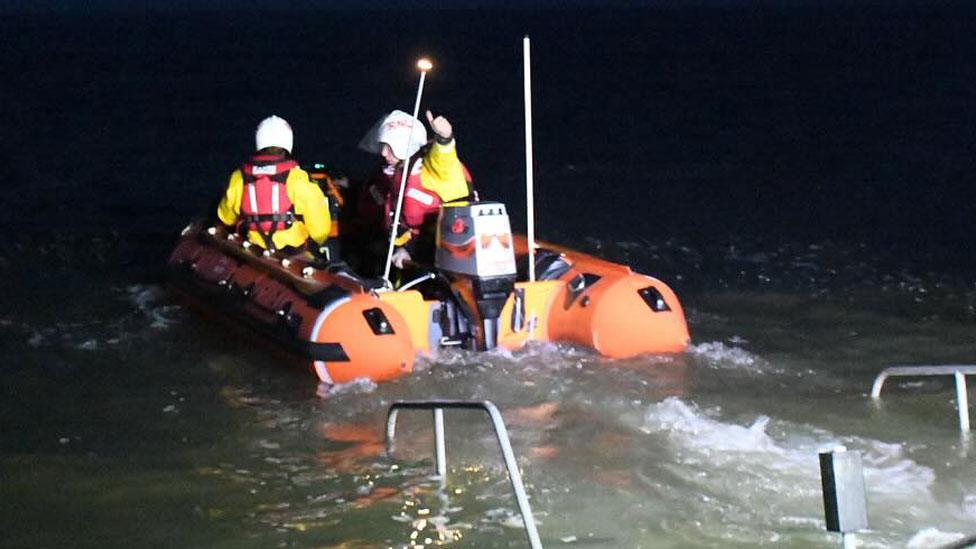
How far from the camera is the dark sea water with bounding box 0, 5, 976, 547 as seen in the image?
6.84m

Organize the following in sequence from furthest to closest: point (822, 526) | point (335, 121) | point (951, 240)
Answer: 1. point (335, 121)
2. point (951, 240)
3. point (822, 526)

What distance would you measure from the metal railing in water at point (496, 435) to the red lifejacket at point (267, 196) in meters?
2.22

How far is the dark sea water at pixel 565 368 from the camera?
269 inches

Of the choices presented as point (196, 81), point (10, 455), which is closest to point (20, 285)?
point (10, 455)

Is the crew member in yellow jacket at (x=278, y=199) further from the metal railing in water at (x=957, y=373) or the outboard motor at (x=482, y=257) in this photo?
the metal railing in water at (x=957, y=373)

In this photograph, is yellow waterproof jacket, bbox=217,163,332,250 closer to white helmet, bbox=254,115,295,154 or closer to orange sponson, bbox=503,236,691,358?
white helmet, bbox=254,115,295,154

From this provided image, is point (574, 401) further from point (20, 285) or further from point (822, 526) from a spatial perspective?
point (20, 285)

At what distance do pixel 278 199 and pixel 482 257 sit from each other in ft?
5.17

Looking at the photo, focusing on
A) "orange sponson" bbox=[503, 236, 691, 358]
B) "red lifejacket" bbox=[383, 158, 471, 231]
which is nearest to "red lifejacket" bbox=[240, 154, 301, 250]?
"red lifejacket" bbox=[383, 158, 471, 231]

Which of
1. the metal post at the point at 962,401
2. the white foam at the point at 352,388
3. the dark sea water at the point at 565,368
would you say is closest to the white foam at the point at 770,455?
the dark sea water at the point at 565,368

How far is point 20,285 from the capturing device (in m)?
12.0

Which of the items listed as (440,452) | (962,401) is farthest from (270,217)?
(962,401)

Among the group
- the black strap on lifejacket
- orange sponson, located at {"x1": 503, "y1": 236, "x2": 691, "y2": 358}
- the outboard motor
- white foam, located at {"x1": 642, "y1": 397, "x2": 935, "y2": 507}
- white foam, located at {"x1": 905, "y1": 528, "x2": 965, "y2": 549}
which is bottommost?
white foam, located at {"x1": 905, "y1": 528, "x2": 965, "y2": 549}

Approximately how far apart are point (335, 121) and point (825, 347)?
17236 mm
